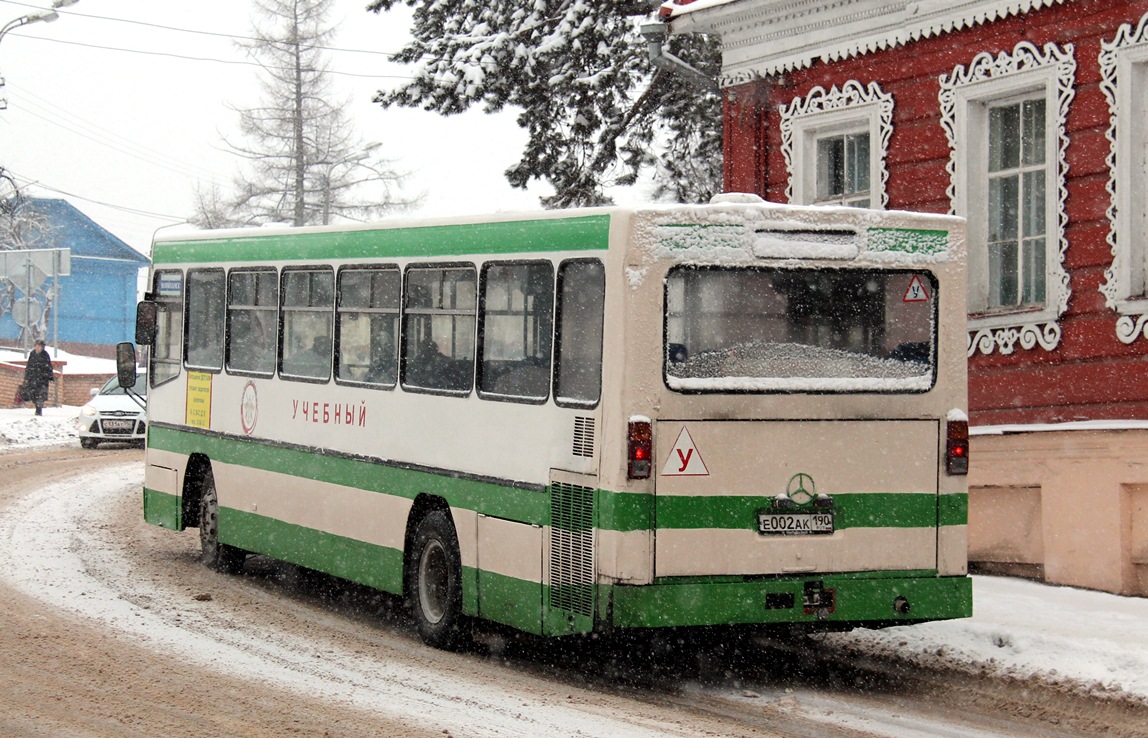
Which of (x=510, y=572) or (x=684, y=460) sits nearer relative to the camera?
(x=684, y=460)

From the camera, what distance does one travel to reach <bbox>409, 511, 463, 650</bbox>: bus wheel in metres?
10.1

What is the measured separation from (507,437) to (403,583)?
167 cm

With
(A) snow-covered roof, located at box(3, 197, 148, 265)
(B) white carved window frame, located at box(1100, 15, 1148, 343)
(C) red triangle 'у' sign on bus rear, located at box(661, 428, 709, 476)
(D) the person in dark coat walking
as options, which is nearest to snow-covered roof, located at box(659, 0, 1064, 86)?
(B) white carved window frame, located at box(1100, 15, 1148, 343)

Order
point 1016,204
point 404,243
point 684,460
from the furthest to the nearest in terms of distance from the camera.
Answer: point 1016,204
point 404,243
point 684,460

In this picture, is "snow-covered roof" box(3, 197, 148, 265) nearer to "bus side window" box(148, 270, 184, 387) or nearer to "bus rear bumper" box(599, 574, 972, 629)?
"bus side window" box(148, 270, 184, 387)

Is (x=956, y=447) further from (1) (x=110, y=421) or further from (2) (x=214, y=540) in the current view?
(1) (x=110, y=421)

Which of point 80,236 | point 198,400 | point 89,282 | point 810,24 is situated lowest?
point 198,400

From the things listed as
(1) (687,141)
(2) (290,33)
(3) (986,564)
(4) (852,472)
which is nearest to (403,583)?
(4) (852,472)

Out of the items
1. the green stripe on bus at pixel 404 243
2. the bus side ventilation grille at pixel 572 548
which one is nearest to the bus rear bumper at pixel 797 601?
the bus side ventilation grille at pixel 572 548

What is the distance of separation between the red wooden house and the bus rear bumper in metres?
3.32

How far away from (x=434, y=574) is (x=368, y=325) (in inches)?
73.4

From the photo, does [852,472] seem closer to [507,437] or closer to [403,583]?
[507,437]

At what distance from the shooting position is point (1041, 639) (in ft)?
31.5

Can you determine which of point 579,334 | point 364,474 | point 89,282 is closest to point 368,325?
point 364,474
